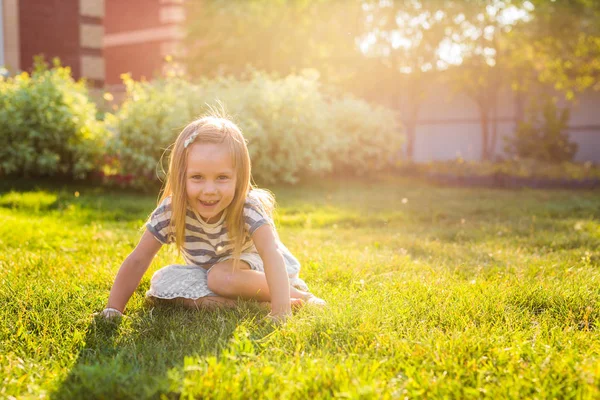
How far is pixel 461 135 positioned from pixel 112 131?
50.3 ft

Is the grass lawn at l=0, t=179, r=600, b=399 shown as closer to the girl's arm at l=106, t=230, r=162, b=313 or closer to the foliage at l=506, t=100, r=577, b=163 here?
the girl's arm at l=106, t=230, r=162, b=313

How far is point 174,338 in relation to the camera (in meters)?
2.54

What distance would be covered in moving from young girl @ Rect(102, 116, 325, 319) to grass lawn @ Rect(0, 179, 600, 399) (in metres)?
0.14

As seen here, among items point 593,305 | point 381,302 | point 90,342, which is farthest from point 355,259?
point 90,342

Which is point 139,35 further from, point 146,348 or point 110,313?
point 146,348

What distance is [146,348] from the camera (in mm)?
2451

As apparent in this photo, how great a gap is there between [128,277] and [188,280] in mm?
373

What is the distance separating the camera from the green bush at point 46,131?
8500 millimetres

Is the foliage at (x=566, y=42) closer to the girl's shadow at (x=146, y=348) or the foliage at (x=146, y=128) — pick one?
the foliage at (x=146, y=128)

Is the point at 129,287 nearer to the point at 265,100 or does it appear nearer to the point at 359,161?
the point at 265,100

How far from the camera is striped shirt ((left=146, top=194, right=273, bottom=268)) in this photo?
3045 millimetres

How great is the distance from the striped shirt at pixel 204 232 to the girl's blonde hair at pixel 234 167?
4cm

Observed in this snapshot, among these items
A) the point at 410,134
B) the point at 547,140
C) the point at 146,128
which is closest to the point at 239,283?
the point at 146,128

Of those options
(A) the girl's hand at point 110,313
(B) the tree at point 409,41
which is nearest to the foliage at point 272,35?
(B) the tree at point 409,41
